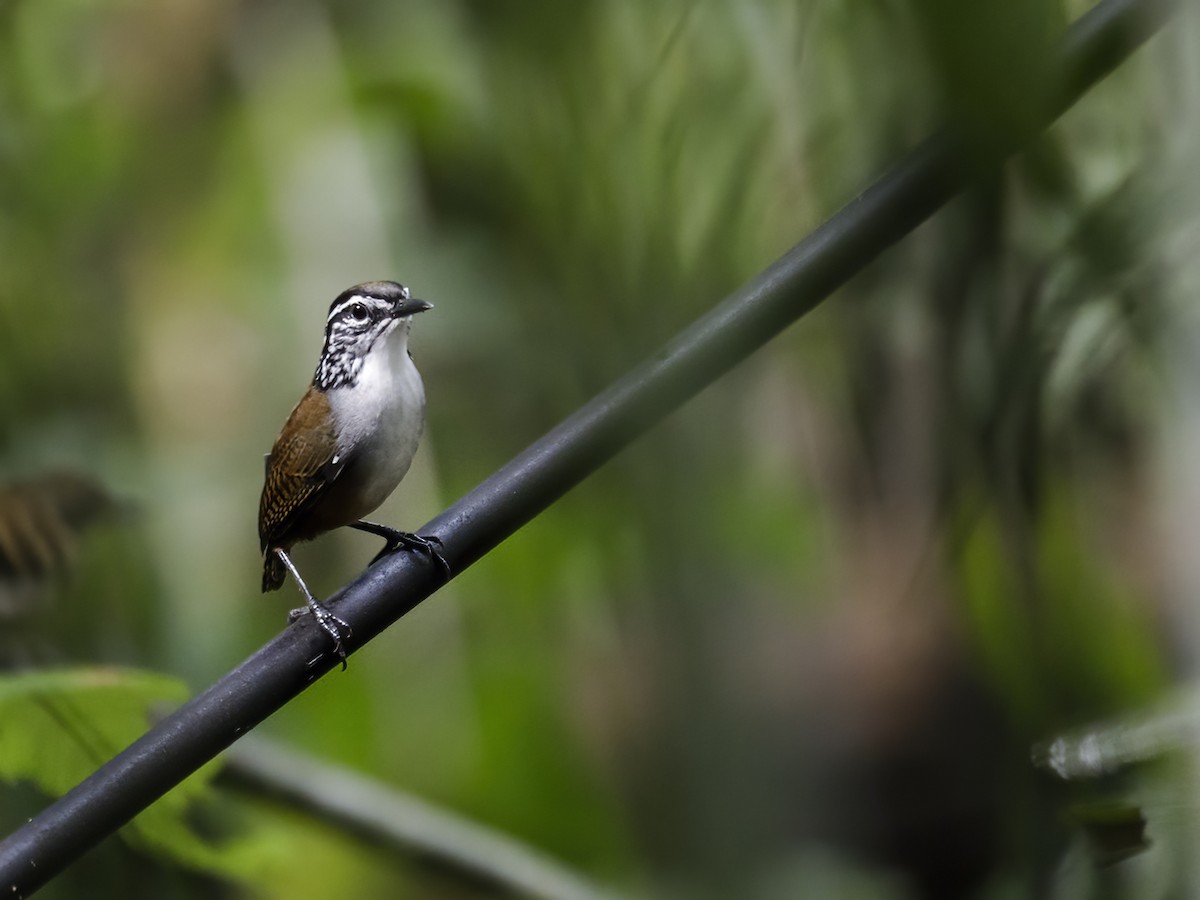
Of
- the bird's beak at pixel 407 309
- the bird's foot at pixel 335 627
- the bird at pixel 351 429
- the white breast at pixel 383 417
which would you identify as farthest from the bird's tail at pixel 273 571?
the bird's foot at pixel 335 627

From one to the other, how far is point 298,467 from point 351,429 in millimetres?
71

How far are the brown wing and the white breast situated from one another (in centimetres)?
2

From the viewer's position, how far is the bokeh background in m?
0.57

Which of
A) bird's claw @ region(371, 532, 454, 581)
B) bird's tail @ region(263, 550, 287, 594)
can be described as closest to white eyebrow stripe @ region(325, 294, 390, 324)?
bird's tail @ region(263, 550, 287, 594)

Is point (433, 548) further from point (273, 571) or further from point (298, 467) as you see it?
point (273, 571)

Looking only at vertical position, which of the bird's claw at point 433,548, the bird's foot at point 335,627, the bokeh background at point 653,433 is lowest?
the bird's foot at point 335,627

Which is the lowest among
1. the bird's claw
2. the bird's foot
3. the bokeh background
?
the bird's foot

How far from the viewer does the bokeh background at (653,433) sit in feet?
1.87

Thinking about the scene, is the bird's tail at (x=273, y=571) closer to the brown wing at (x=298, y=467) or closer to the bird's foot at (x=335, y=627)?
the brown wing at (x=298, y=467)

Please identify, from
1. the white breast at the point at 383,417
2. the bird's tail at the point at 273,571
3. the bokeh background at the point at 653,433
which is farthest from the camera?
the bird's tail at the point at 273,571

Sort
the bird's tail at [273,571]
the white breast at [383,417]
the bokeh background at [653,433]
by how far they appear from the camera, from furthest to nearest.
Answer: the bird's tail at [273,571]
the white breast at [383,417]
the bokeh background at [653,433]

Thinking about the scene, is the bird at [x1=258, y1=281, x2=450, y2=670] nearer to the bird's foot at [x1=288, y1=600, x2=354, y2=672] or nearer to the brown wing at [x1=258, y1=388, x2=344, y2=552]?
the brown wing at [x1=258, y1=388, x2=344, y2=552]

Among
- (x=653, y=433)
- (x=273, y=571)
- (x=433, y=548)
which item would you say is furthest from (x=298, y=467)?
(x=653, y=433)

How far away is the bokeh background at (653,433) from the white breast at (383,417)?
0.12 meters
